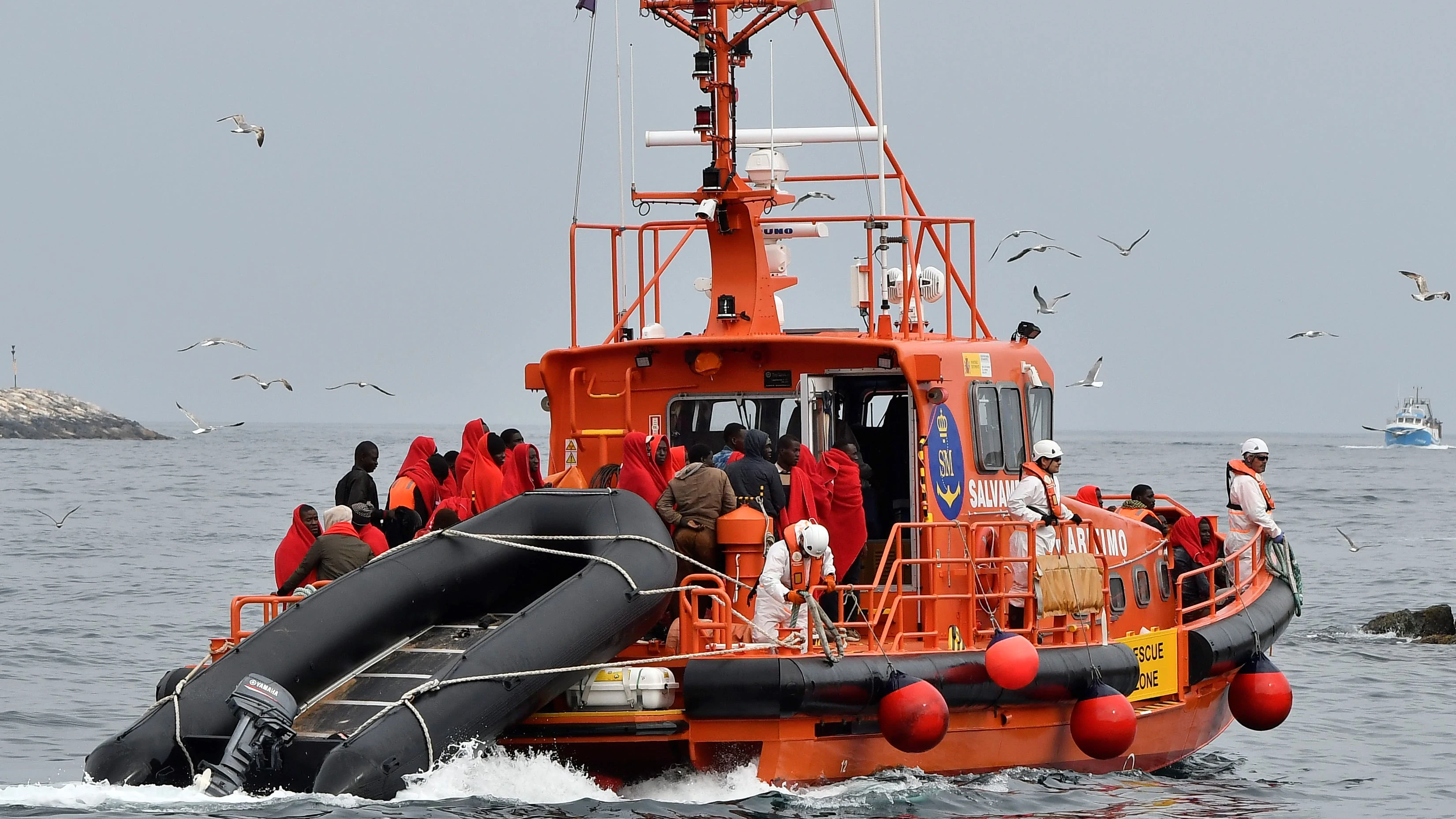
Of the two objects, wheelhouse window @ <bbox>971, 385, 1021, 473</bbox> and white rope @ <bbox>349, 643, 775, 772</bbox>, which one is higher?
wheelhouse window @ <bbox>971, 385, 1021, 473</bbox>

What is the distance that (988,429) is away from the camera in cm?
1048

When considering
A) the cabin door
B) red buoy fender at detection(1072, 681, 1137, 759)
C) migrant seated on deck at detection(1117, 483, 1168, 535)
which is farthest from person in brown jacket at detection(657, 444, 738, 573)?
migrant seated on deck at detection(1117, 483, 1168, 535)

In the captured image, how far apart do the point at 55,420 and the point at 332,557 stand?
95221 mm

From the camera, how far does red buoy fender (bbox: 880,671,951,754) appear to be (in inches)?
329

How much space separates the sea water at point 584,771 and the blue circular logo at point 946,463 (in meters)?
1.58

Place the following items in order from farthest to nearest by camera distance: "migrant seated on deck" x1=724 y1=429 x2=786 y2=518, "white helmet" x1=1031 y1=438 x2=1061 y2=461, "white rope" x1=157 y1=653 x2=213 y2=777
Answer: "white helmet" x1=1031 y1=438 x2=1061 y2=461 < "migrant seated on deck" x1=724 y1=429 x2=786 y2=518 < "white rope" x1=157 y1=653 x2=213 y2=777

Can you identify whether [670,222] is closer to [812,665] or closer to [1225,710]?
[812,665]

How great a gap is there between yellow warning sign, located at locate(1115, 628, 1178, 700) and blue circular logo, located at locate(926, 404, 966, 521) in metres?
1.21

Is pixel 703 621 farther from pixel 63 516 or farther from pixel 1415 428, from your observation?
pixel 1415 428

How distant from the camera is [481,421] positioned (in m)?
11.2

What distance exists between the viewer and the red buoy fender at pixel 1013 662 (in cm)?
878

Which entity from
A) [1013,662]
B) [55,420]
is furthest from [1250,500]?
[55,420]

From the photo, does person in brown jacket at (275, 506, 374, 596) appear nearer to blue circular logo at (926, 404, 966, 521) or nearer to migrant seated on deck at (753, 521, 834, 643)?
migrant seated on deck at (753, 521, 834, 643)

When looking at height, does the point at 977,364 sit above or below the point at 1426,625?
above
